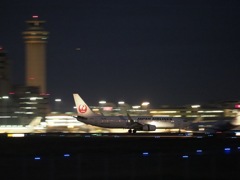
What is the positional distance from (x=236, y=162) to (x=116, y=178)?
10091 mm

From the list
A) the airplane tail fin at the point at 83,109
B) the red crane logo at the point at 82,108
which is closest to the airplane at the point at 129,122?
the airplane tail fin at the point at 83,109

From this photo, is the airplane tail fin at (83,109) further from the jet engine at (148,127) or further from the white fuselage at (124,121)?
the jet engine at (148,127)

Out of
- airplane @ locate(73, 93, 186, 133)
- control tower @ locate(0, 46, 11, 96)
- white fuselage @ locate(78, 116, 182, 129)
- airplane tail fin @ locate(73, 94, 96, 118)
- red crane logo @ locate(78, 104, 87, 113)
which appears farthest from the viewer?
control tower @ locate(0, 46, 11, 96)

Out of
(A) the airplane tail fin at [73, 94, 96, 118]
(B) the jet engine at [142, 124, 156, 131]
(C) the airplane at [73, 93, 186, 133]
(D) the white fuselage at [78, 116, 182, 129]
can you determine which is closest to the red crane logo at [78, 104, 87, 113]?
(A) the airplane tail fin at [73, 94, 96, 118]

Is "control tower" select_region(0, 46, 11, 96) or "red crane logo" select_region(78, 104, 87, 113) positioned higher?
"control tower" select_region(0, 46, 11, 96)

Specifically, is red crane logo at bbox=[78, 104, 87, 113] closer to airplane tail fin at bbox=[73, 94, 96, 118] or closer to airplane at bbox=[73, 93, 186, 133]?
airplane tail fin at bbox=[73, 94, 96, 118]

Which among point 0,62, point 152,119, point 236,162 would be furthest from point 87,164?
point 0,62

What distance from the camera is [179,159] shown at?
3384 centimetres

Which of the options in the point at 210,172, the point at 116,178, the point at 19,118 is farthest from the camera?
the point at 19,118

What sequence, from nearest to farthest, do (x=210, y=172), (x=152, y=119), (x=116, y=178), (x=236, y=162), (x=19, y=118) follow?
(x=116, y=178), (x=210, y=172), (x=236, y=162), (x=152, y=119), (x=19, y=118)

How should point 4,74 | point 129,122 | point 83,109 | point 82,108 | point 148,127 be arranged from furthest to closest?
point 4,74 < point 82,108 < point 83,109 < point 129,122 < point 148,127

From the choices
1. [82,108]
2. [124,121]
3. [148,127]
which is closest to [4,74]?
[82,108]

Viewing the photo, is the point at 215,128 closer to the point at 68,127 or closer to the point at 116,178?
the point at 68,127

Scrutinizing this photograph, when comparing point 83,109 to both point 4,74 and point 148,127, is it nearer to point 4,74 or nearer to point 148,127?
point 148,127
